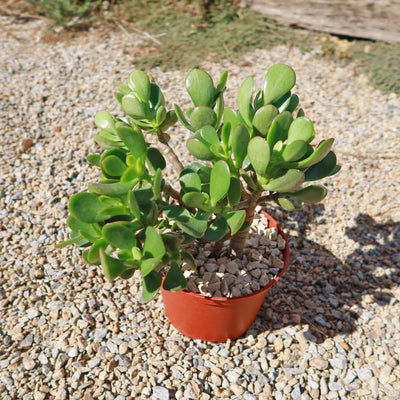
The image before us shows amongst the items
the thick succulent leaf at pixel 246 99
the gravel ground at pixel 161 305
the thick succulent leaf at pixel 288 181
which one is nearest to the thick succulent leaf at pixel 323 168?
the thick succulent leaf at pixel 288 181

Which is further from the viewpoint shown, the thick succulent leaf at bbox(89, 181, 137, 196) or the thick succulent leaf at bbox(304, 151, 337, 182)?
the thick succulent leaf at bbox(304, 151, 337, 182)

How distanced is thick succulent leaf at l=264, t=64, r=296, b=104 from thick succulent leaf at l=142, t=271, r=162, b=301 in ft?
1.84

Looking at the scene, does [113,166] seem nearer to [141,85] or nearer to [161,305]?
[141,85]

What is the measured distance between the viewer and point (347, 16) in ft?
11.4

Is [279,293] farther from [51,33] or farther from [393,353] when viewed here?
[51,33]

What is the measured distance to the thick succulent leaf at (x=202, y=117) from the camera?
109cm

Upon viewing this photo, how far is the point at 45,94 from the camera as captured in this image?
290cm

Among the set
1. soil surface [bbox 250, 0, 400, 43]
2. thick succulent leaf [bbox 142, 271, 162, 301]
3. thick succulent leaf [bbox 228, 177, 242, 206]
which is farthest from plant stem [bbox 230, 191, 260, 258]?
soil surface [bbox 250, 0, 400, 43]

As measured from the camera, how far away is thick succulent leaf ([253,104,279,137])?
3.44 ft

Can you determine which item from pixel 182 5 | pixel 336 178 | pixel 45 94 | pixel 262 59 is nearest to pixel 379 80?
pixel 262 59

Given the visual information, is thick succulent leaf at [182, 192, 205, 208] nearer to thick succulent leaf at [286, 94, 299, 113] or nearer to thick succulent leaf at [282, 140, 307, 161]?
thick succulent leaf at [282, 140, 307, 161]

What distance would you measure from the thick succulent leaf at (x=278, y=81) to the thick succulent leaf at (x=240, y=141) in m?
0.15

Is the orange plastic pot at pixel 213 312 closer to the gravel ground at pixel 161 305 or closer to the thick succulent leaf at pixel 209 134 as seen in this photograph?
the gravel ground at pixel 161 305

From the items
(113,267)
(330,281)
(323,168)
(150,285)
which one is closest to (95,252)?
(113,267)
